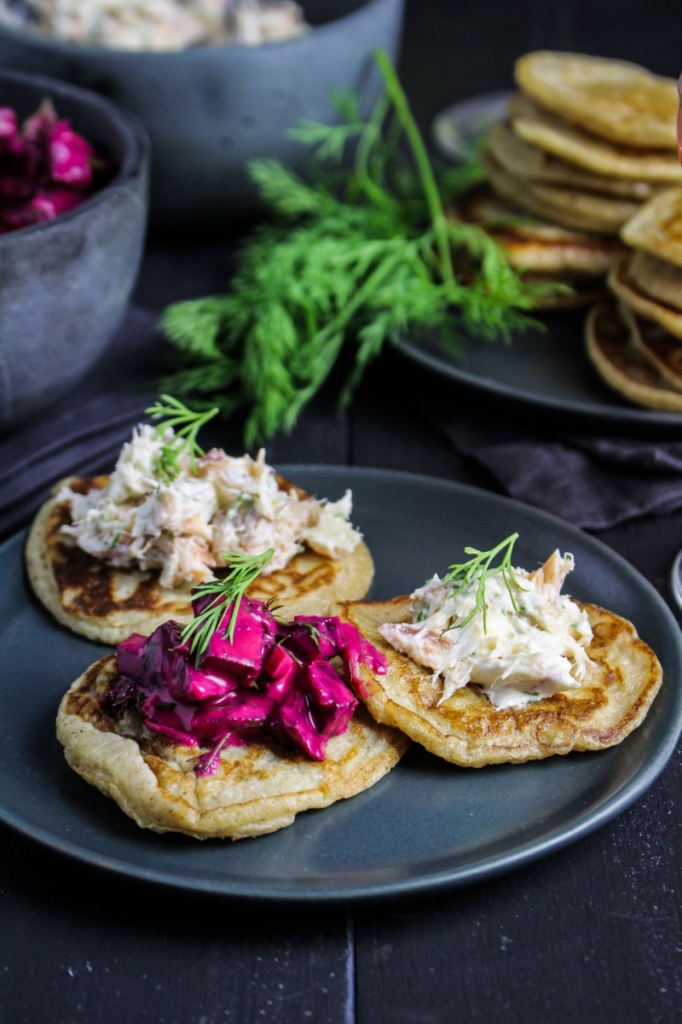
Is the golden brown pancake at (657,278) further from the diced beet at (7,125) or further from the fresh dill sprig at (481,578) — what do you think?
the diced beet at (7,125)

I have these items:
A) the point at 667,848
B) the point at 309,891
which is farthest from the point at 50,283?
the point at 667,848

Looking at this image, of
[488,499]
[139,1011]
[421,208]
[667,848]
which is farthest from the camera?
[421,208]

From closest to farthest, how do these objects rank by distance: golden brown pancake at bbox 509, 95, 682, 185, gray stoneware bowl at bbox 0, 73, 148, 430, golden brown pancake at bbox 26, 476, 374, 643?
golden brown pancake at bbox 26, 476, 374, 643, gray stoneware bowl at bbox 0, 73, 148, 430, golden brown pancake at bbox 509, 95, 682, 185

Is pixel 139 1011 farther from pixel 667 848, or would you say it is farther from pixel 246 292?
pixel 246 292

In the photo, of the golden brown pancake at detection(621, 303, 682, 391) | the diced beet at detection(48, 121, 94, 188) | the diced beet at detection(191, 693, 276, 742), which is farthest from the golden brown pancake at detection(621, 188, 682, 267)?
the diced beet at detection(191, 693, 276, 742)

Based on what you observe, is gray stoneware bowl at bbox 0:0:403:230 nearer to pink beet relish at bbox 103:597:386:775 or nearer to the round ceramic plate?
the round ceramic plate

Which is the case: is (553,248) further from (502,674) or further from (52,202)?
(502,674)
